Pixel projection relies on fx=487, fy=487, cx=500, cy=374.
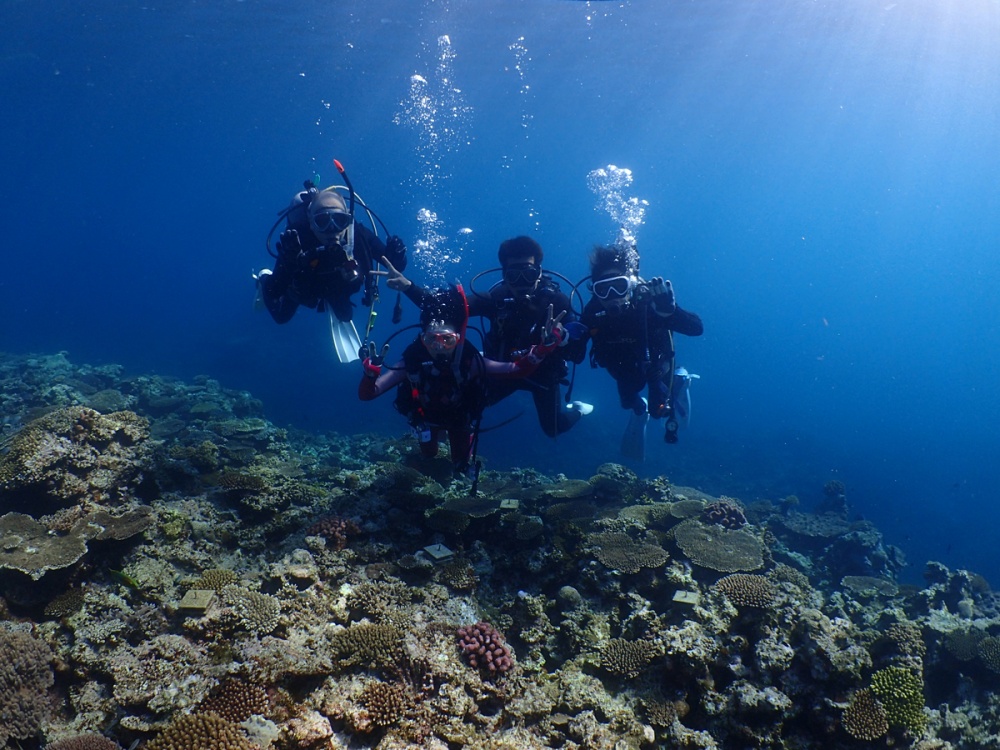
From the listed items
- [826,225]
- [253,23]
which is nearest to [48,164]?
[253,23]

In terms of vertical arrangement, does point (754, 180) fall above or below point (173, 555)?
above

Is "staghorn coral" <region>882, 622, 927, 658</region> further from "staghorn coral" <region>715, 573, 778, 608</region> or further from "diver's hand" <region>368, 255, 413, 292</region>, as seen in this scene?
"diver's hand" <region>368, 255, 413, 292</region>

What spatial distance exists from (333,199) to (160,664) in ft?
18.6

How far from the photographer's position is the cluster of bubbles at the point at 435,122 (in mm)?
24288

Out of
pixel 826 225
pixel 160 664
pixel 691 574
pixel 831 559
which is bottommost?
pixel 160 664

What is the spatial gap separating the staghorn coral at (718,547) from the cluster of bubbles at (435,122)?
44.1 ft

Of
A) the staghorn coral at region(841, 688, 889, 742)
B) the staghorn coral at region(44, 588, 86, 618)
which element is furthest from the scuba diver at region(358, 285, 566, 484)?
the staghorn coral at region(841, 688, 889, 742)

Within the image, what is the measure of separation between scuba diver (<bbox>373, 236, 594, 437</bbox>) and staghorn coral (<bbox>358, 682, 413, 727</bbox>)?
3.87 m

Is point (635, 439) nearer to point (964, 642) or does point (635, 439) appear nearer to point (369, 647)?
point (964, 642)

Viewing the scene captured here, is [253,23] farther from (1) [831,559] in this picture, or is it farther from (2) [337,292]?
(1) [831,559]

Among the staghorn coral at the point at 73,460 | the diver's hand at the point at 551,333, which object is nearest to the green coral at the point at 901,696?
the diver's hand at the point at 551,333

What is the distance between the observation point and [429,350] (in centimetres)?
596

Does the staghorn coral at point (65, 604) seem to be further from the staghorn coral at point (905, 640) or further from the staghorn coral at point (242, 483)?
the staghorn coral at point (905, 640)

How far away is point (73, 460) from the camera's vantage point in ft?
19.8
